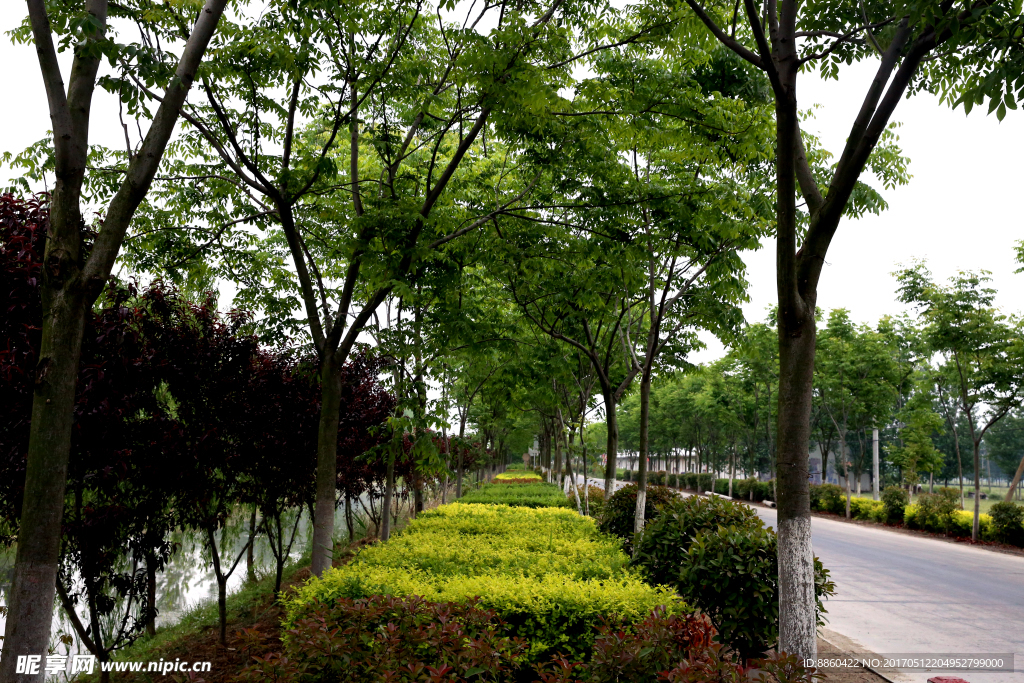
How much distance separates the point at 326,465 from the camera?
669 centimetres

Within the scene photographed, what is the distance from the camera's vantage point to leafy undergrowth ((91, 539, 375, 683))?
20.9 ft

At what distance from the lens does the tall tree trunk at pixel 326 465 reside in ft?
22.0

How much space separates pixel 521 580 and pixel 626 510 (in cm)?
454

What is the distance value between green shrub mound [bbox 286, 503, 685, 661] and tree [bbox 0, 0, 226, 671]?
1711 mm

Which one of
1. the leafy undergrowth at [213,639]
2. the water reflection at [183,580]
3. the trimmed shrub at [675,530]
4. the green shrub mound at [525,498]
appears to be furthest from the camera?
the green shrub mound at [525,498]

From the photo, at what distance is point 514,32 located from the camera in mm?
5387

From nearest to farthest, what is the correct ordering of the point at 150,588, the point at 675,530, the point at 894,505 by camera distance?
the point at 675,530
the point at 150,588
the point at 894,505

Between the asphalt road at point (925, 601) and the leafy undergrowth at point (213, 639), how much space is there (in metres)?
6.78

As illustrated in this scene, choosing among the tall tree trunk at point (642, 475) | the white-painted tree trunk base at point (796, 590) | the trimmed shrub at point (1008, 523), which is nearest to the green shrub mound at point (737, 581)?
the white-painted tree trunk base at point (796, 590)

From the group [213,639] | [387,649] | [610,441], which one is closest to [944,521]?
[610,441]

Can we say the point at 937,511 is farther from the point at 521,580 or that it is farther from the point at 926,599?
the point at 521,580

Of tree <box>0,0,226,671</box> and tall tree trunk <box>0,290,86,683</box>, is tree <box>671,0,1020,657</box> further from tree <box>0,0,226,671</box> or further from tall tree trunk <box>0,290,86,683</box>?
tall tree trunk <box>0,290,86,683</box>

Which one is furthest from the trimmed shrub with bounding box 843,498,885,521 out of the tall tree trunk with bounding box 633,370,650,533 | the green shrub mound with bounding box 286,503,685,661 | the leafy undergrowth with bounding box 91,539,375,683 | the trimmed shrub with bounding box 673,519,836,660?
the leafy undergrowth with bounding box 91,539,375,683

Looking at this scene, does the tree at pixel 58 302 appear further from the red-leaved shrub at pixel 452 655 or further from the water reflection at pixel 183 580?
the water reflection at pixel 183 580
